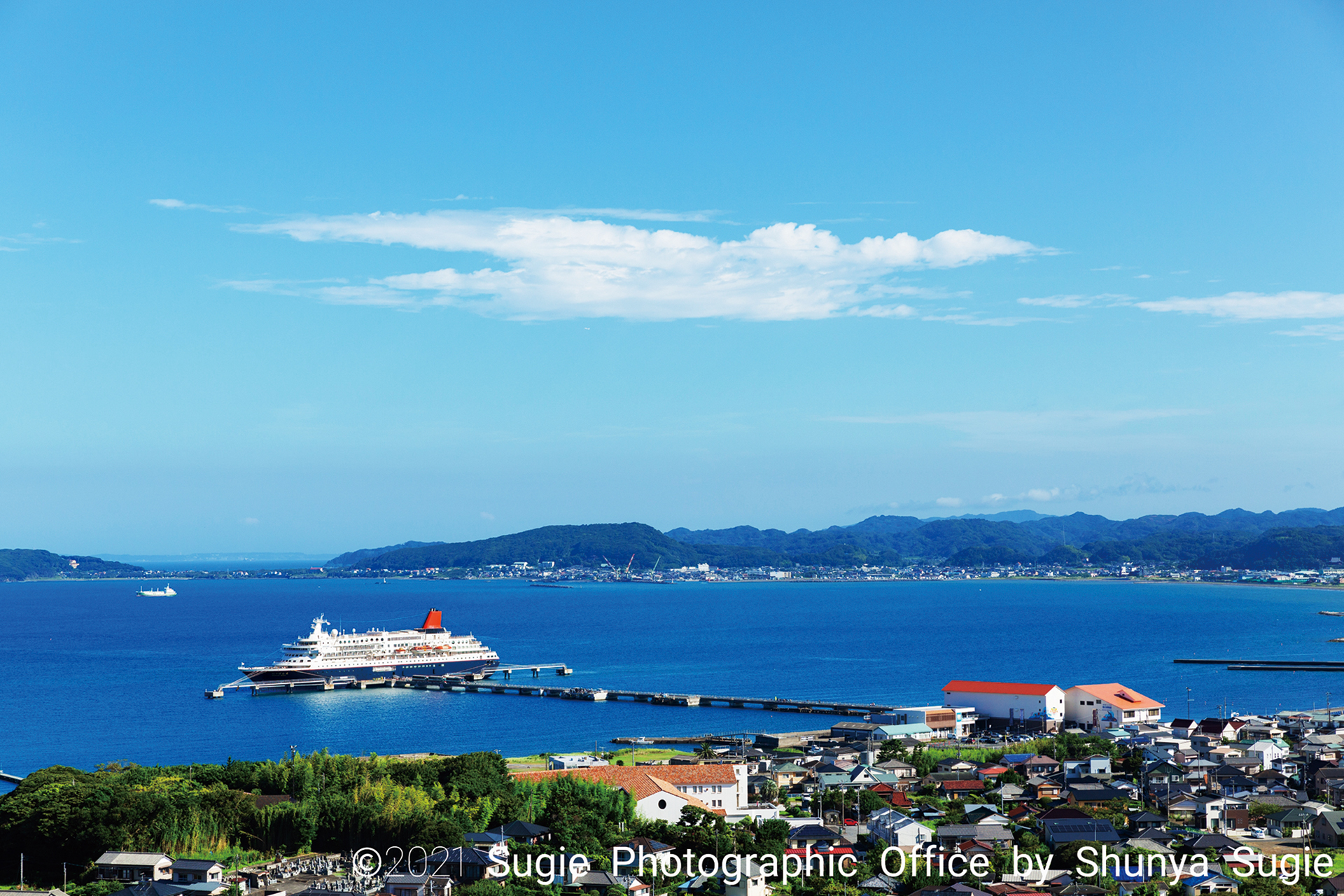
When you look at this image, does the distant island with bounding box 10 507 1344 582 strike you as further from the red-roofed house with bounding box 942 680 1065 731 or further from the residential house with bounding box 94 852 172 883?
the residential house with bounding box 94 852 172 883

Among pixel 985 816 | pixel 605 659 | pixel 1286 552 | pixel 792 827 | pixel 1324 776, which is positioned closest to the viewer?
pixel 792 827

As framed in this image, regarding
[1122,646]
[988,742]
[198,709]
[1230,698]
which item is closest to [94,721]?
[198,709]

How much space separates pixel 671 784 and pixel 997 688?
14.8 m

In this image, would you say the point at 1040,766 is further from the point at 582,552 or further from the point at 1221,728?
the point at 582,552

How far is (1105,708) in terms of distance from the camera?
101 feet

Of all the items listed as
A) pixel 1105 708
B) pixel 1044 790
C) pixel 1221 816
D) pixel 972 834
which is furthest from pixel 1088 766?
pixel 1105 708

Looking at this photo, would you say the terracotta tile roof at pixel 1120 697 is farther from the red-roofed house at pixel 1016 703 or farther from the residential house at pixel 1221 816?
the residential house at pixel 1221 816

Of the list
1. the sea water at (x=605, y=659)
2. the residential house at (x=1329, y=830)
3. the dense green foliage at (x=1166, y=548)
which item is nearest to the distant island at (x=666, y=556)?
the dense green foliage at (x=1166, y=548)

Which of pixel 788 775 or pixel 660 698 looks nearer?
pixel 788 775

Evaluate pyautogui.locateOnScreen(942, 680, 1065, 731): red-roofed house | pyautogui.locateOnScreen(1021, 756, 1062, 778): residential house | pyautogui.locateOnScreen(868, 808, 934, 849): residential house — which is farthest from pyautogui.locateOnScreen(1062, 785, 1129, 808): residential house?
pyautogui.locateOnScreen(942, 680, 1065, 731): red-roofed house

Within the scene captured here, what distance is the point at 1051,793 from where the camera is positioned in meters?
20.6

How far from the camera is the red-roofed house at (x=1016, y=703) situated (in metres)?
30.9

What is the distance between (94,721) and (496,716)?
1073 centimetres

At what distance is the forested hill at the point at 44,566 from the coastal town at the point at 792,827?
155318mm
